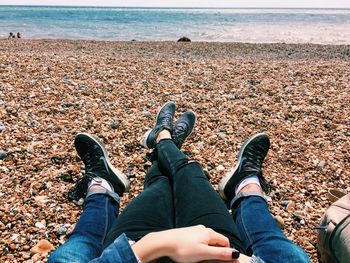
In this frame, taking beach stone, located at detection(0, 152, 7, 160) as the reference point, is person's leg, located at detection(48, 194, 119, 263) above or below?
above

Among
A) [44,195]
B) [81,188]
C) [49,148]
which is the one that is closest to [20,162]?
[49,148]

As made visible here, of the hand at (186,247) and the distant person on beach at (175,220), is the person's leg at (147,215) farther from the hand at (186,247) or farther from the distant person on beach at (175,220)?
the hand at (186,247)

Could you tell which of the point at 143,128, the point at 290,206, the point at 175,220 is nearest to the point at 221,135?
the point at 143,128

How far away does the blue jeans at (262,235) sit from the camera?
2283mm

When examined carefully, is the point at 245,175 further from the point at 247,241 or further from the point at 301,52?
the point at 301,52

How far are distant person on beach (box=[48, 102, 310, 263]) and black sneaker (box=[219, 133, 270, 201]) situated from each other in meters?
0.01

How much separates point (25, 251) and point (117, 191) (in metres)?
1.06

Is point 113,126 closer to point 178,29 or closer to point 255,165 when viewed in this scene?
point 255,165

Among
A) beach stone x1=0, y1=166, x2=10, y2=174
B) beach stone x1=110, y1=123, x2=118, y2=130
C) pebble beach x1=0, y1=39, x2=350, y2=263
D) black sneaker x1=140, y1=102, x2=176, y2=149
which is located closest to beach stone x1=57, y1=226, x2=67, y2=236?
pebble beach x1=0, y1=39, x2=350, y2=263

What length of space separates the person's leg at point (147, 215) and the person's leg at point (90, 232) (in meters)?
0.16

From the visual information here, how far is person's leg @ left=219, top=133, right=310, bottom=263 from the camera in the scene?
7.62ft

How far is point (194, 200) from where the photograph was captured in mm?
2682

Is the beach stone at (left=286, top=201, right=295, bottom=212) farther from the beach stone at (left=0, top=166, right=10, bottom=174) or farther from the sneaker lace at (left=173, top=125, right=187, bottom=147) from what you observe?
the beach stone at (left=0, top=166, right=10, bottom=174)

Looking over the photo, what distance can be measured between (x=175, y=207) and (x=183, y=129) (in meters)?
2.30
